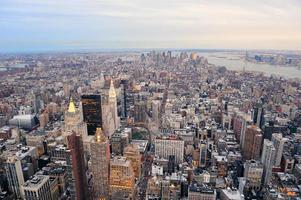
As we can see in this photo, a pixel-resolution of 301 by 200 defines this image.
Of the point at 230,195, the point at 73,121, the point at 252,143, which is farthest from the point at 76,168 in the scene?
the point at 252,143

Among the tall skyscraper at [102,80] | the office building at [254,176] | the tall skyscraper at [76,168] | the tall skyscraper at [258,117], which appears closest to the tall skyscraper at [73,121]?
the tall skyscraper at [76,168]


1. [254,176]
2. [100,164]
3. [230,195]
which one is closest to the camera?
[230,195]

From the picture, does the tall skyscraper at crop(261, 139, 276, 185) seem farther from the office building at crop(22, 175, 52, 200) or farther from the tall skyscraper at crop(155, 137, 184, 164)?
the office building at crop(22, 175, 52, 200)

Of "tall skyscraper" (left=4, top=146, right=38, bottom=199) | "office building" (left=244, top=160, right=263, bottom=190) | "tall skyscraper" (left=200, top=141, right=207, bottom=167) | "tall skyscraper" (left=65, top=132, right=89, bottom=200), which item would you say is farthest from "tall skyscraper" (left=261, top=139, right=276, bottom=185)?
"tall skyscraper" (left=4, top=146, right=38, bottom=199)

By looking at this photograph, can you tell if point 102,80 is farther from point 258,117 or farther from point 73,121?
point 258,117

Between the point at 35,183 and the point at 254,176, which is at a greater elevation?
the point at 35,183

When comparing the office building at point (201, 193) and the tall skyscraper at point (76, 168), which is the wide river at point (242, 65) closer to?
the office building at point (201, 193)

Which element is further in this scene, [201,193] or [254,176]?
[254,176]
